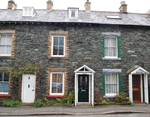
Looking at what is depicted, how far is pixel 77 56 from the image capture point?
1298cm

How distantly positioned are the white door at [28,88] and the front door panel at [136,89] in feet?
26.8

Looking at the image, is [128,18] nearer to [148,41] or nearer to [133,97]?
[148,41]

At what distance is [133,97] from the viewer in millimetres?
13039

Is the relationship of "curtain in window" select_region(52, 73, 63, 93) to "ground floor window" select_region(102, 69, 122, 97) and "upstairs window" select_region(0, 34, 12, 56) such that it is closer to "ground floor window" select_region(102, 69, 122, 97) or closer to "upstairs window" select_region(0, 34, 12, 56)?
"ground floor window" select_region(102, 69, 122, 97)

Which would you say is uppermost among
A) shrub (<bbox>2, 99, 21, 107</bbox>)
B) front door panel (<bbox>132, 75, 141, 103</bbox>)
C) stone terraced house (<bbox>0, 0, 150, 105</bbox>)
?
stone terraced house (<bbox>0, 0, 150, 105</bbox>)

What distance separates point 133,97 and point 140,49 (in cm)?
404

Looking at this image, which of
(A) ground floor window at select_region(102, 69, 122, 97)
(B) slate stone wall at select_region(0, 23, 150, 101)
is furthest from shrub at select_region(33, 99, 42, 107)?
(A) ground floor window at select_region(102, 69, 122, 97)

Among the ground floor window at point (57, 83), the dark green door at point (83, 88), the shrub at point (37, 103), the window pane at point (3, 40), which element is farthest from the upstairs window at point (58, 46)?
the window pane at point (3, 40)

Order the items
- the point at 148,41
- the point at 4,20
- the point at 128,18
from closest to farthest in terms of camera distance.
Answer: the point at 4,20 < the point at 148,41 < the point at 128,18

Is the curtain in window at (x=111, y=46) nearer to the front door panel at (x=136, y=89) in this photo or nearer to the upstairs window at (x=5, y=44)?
the front door panel at (x=136, y=89)

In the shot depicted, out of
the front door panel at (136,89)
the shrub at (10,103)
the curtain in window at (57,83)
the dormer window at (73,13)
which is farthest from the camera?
the dormer window at (73,13)

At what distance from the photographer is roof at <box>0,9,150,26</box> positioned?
1327cm

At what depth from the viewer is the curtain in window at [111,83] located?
1293 centimetres

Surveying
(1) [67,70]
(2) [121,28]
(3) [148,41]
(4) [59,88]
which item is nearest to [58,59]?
(1) [67,70]
